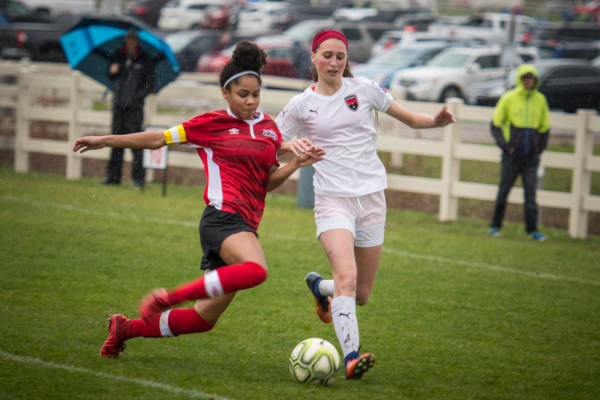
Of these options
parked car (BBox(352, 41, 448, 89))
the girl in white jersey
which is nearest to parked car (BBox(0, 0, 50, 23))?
parked car (BBox(352, 41, 448, 89))

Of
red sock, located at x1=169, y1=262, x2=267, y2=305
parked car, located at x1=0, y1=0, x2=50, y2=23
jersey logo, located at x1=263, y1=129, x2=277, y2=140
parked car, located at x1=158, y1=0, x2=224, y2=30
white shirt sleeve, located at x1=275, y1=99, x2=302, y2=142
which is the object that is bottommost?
red sock, located at x1=169, y1=262, x2=267, y2=305

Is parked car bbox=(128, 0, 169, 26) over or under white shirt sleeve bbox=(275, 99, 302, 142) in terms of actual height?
over

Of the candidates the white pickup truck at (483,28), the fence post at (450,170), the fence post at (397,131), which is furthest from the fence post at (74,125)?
the white pickup truck at (483,28)

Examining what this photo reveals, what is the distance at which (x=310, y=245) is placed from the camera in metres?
9.59

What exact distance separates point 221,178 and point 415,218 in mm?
7899

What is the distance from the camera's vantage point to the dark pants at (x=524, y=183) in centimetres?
1095

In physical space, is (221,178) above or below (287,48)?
below

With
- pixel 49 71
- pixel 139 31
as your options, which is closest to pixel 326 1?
pixel 49 71

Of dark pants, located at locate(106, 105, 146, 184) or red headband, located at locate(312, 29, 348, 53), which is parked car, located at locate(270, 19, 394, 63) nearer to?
dark pants, located at locate(106, 105, 146, 184)

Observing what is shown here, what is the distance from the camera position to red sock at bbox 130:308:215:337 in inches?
189

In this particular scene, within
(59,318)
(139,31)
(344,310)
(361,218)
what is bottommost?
(59,318)

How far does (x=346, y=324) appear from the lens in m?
4.75

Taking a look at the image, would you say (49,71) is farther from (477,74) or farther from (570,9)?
(570,9)

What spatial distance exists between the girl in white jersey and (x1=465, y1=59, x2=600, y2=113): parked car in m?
17.5
